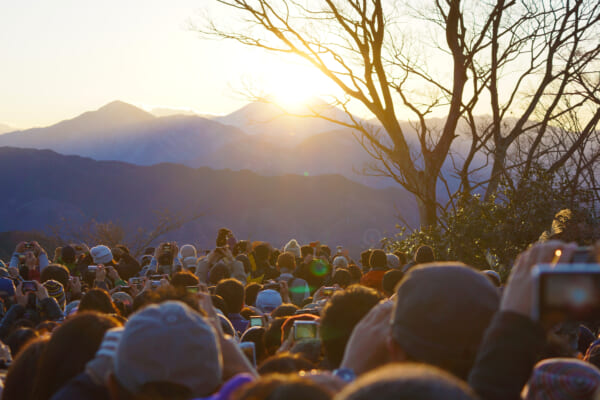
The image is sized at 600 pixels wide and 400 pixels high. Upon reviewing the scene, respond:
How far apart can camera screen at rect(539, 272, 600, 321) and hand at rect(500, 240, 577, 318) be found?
34 cm

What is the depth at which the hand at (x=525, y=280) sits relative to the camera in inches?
69.7

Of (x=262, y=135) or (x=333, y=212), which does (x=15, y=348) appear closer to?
(x=333, y=212)

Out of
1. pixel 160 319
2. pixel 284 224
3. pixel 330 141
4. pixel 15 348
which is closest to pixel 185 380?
pixel 160 319

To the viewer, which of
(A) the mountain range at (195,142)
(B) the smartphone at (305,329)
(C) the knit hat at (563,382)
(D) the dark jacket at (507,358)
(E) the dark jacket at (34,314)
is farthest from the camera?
(A) the mountain range at (195,142)

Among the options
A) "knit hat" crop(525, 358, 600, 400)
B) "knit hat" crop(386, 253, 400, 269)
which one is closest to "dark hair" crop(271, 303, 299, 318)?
"knit hat" crop(525, 358, 600, 400)

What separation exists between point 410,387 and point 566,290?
1.62 feet

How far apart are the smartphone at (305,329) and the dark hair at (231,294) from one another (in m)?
2.72

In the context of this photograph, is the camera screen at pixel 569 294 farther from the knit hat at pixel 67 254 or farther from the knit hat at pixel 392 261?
the knit hat at pixel 67 254

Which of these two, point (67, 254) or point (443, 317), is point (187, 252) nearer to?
point (67, 254)

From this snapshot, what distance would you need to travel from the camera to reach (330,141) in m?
115

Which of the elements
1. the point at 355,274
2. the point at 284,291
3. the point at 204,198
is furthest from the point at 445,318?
the point at 204,198

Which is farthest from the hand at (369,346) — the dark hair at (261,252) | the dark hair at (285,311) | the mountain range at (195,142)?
the mountain range at (195,142)

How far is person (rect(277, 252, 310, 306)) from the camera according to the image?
8.52 m

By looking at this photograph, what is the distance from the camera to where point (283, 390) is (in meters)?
1.38
